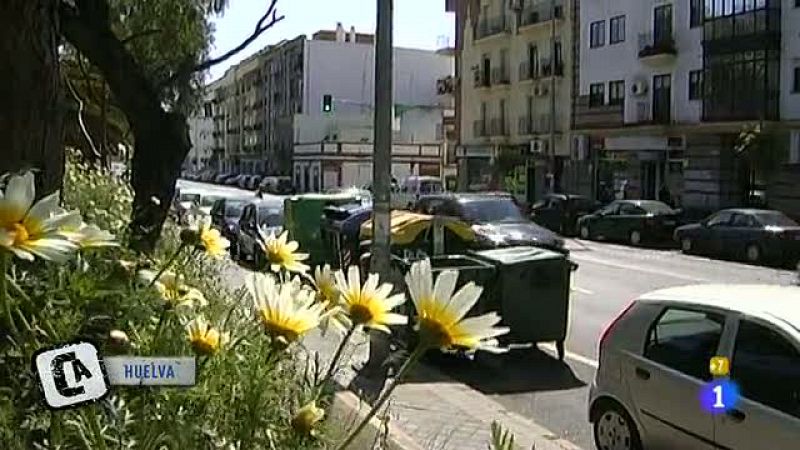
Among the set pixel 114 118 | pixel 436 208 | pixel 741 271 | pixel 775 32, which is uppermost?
pixel 775 32

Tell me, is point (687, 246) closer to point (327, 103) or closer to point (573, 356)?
point (573, 356)

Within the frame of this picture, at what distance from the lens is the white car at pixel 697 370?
5.70 m

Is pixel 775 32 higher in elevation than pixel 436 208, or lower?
higher

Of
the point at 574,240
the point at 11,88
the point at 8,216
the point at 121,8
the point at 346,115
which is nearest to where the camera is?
the point at 8,216

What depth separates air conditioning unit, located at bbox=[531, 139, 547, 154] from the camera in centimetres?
4906

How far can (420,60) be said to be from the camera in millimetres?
86312

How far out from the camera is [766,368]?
19.2 ft

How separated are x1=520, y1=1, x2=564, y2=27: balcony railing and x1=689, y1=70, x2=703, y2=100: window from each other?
38.2 ft

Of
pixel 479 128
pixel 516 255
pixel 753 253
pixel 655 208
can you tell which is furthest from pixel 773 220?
pixel 479 128

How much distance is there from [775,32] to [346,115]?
52.7m

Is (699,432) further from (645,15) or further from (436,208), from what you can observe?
(645,15)

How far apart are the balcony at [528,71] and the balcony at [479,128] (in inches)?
183

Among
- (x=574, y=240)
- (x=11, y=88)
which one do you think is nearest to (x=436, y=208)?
(x=574, y=240)

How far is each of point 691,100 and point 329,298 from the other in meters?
37.6
